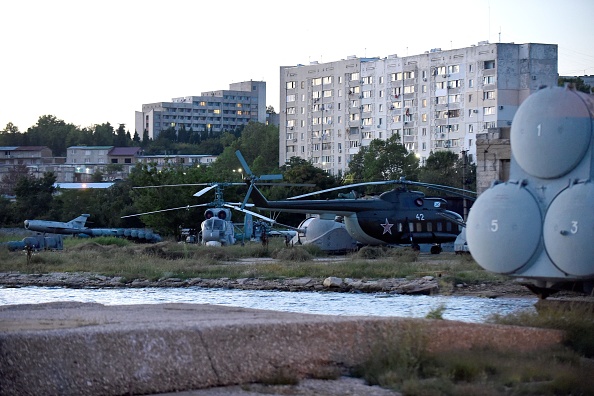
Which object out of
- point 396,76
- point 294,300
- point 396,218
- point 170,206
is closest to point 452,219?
point 396,218

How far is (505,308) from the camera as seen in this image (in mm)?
24312

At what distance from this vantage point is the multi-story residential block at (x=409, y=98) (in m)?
104

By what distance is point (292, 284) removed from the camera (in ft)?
118

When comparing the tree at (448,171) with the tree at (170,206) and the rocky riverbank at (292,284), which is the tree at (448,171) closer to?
the tree at (170,206)

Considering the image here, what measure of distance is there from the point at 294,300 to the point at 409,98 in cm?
8958

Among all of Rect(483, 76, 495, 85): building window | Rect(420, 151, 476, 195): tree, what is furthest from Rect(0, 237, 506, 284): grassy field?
Rect(483, 76, 495, 85): building window

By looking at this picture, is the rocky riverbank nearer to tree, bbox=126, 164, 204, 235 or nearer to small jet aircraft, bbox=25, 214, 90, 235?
small jet aircraft, bbox=25, 214, 90, 235

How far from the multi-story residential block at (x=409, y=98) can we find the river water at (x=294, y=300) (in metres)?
71.3

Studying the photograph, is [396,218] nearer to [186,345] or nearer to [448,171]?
Result: [186,345]

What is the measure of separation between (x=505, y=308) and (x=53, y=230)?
5871cm

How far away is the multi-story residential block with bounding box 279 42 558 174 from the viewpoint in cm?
10444

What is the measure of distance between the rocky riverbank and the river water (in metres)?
1.06

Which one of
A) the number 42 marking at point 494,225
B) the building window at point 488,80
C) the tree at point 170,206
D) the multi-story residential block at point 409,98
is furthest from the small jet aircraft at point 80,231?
the number 42 marking at point 494,225

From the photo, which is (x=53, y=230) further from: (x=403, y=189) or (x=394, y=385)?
(x=394, y=385)
